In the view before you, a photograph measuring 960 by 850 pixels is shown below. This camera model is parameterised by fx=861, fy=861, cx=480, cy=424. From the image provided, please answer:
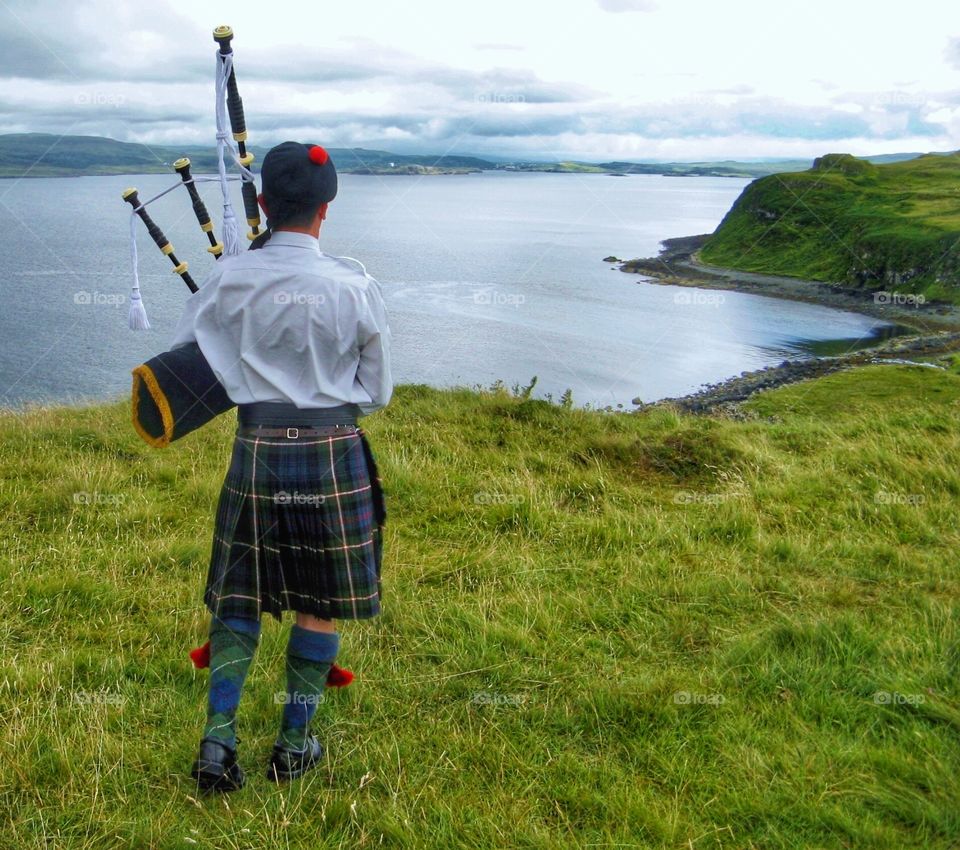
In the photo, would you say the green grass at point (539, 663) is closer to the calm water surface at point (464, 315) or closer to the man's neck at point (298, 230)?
the man's neck at point (298, 230)

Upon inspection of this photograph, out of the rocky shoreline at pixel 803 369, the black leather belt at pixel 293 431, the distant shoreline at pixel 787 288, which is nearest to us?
the black leather belt at pixel 293 431

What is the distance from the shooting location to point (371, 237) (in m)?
96.5

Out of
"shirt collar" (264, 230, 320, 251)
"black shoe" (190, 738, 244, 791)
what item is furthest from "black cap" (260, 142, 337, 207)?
"black shoe" (190, 738, 244, 791)

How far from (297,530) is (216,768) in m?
0.89

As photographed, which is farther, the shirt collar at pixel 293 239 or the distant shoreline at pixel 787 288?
the distant shoreline at pixel 787 288

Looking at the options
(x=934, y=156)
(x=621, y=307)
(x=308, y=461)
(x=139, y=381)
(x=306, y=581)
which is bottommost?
(x=621, y=307)

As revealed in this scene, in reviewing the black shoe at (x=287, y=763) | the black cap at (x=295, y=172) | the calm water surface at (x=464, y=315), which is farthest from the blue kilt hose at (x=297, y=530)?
the calm water surface at (x=464, y=315)

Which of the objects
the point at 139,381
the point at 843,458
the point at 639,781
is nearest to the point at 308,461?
the point at 139,381

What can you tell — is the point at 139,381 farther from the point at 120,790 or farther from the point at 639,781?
the point at 639,781

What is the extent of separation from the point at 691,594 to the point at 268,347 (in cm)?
301

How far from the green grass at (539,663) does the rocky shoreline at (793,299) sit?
18603 mm

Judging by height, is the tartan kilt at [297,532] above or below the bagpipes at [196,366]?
below

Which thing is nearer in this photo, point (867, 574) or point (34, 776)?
point (34, 776)

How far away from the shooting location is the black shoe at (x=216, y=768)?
311 centimetres
